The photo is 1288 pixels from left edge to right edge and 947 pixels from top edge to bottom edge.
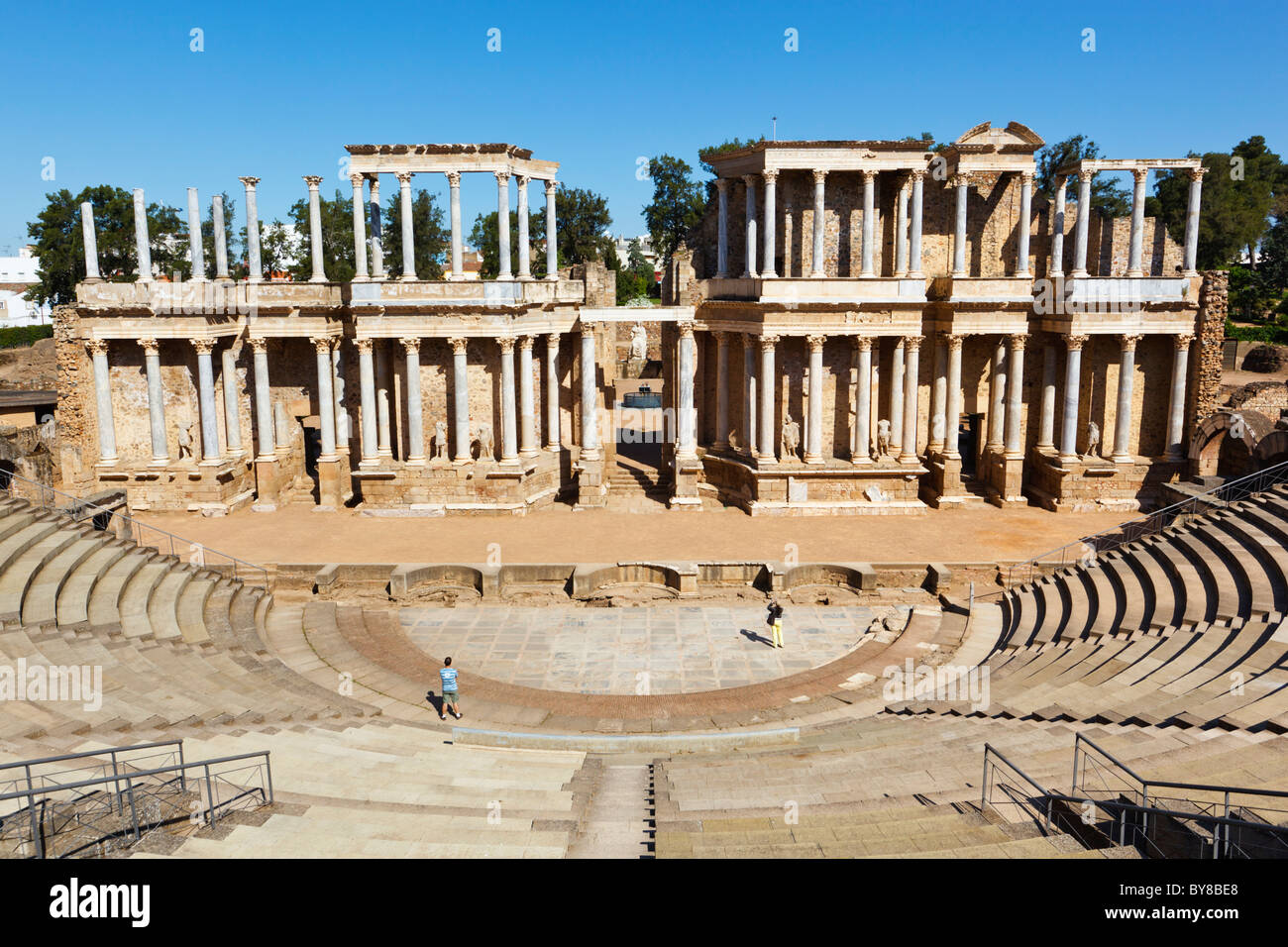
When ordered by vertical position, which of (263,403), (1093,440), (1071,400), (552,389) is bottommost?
(1093,440)

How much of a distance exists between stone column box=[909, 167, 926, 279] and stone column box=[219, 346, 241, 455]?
23.2m

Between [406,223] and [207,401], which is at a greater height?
[406,223]

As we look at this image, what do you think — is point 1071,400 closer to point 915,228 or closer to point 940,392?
point 940,392

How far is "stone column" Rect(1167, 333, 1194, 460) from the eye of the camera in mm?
31375

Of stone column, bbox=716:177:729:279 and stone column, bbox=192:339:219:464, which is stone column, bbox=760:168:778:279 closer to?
stone column, bbox=716:177:729:279

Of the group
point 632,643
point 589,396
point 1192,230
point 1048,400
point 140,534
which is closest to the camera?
point 632,643

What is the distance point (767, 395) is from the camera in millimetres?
31875

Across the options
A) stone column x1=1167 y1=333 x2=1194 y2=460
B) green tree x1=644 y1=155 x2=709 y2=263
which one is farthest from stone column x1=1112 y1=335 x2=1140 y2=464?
green tree x1=644 y1=155 x2=709 y2=263

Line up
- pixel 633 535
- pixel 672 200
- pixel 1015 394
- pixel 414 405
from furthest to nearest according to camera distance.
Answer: pixel 672 200 < pixel 1015 394 < pixel 414 405 < pixel 633 535

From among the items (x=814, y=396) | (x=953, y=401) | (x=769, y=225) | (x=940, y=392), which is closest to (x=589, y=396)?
(x=814, y=396)

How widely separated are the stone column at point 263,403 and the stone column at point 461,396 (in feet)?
20.7

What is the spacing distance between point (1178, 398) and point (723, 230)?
1629cm

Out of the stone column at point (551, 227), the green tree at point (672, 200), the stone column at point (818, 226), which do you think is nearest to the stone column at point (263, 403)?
the stone column at point (551, 227)

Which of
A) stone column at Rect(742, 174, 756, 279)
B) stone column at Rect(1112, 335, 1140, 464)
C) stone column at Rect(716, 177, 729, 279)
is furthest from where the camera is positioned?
stone column at Rect(716, 177, 729, 279)
